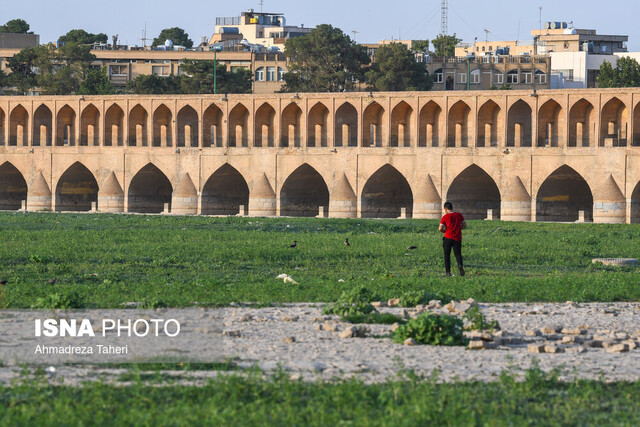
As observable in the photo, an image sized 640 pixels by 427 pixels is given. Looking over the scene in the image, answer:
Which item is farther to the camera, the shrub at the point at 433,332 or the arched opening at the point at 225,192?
the arched opening at the point at 225,192

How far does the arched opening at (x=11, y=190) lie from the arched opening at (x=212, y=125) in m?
11.2

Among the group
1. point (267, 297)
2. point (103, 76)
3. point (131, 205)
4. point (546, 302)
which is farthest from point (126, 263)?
point (103, 76)

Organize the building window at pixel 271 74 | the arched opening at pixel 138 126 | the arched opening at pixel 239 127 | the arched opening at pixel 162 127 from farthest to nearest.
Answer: the building window at pixel 271 74, the arched opening at pixel 138 126, the arched opening at pixel 162 127, the arched opening at pixel 239 127

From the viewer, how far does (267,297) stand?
15820 mm

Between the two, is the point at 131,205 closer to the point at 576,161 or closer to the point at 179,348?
the point at 576,161

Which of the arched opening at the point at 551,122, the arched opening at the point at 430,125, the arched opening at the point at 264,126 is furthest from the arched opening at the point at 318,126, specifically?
the arched opening at the point at 551,122

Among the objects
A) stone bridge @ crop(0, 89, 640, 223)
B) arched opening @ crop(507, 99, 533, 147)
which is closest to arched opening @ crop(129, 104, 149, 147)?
stone bridge @ crop(0, 89, 640, 223)

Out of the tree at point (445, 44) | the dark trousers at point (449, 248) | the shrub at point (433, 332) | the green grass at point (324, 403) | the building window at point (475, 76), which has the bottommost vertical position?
the green grass at point (324, 403)

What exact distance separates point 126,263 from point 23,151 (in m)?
36.2

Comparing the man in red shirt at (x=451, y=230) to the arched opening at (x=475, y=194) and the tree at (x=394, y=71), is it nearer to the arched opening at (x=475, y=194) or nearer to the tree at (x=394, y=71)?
the arched opening at (x=475, y=194)

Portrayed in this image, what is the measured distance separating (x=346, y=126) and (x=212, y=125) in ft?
22.5

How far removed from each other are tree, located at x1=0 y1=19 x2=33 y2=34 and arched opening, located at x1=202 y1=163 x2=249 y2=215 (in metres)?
62.5

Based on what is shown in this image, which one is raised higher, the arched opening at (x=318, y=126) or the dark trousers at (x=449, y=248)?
the arched opening at (x=318, y=126)

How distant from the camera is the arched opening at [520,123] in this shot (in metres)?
48.2
